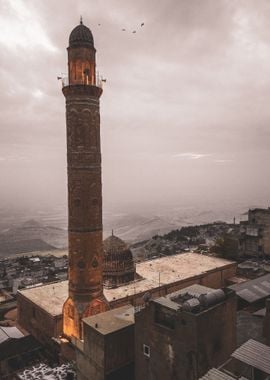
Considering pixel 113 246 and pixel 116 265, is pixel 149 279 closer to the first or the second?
pixel 116 265

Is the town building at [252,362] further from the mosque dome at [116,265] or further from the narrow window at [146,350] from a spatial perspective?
the mosque dome at [116,265]

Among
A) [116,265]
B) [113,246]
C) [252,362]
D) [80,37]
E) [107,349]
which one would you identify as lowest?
[107,349]

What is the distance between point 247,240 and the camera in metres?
50.2

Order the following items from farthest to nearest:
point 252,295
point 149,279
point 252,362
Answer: point 149,279 < point 252,295 < point 252,362

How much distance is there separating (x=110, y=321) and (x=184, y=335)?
500 cm

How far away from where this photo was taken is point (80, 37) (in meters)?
21.1

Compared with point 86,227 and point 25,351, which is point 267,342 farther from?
point 25,351

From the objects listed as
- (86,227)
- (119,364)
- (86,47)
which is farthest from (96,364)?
(86,47)

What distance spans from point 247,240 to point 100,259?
3349 centimetres

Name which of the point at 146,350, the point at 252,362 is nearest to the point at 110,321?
the point at 146,350

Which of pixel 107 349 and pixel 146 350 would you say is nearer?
pixel 146 350

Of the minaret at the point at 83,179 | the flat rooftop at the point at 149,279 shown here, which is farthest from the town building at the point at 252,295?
the minaret at the point at 83,179

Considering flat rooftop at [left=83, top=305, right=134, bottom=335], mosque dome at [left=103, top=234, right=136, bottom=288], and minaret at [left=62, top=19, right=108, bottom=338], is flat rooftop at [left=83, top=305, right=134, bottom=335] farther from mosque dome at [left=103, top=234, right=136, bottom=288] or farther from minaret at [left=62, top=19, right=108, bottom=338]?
mosque dome at [left=103, top=234, right=136, bottom=288]

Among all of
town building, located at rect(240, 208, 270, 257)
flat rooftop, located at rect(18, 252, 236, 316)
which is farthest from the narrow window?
town building, located at rect(240, 208, 270, 257)
